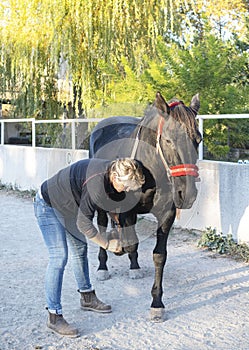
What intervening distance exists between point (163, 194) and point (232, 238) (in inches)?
87.2

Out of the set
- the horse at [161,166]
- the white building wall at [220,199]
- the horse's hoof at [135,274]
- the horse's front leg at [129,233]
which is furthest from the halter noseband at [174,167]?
the horse's hoof at [135,274]

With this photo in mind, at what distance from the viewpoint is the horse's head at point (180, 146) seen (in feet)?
10.4

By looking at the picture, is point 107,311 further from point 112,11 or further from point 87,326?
point 112,11

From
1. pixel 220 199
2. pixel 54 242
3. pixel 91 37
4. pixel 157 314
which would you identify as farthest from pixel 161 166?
pixel 91 37

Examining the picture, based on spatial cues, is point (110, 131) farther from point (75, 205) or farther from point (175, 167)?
point (75, 205)

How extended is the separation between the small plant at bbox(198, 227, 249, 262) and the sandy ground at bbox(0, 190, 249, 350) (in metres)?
0.13

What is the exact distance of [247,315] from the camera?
360 cm

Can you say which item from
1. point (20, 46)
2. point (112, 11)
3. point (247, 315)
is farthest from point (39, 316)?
point (20, 46)

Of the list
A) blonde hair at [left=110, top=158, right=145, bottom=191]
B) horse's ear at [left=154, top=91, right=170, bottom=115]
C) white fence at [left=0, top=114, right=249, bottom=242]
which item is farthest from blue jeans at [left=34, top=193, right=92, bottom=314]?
white fence at [left=0, top=114, right=249, bottom=242]

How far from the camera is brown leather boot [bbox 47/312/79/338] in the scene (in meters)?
3.15

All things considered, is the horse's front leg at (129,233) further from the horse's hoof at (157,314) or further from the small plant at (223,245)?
the small plant at (223,245)

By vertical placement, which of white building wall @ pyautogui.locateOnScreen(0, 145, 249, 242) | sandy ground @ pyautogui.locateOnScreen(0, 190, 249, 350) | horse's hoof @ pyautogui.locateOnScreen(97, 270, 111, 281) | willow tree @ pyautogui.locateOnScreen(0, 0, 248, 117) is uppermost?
willow tree @ pyautogui.locateOnScreen(0, 0, 248, 117)

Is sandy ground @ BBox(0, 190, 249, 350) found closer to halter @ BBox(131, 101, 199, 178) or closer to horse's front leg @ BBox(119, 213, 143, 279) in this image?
horse's front leg @ BBox(119, 213, 143, 279)

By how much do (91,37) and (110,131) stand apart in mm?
7072
